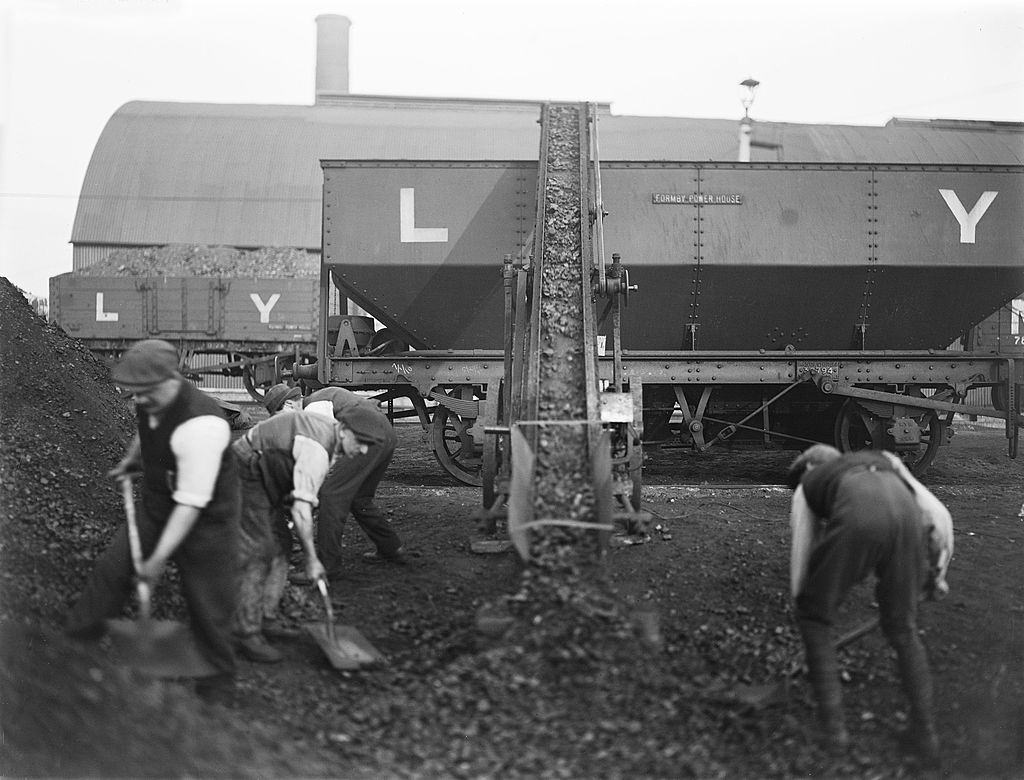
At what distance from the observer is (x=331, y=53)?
27625 millimetres

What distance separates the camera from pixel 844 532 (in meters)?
3.53

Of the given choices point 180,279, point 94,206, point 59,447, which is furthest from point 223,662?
point 94,206

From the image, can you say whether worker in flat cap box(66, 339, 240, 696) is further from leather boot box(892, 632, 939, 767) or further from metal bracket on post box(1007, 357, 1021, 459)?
metal bracket on post box(1007, 357, 1021, 459)

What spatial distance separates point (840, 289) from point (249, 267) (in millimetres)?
12280

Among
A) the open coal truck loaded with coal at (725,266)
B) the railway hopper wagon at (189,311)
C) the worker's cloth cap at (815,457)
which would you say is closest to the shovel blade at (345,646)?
the worker's cloth cap at (815,457)

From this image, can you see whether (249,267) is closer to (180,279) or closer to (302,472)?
(180,279)

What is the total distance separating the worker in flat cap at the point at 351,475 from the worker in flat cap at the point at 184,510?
1.76 metres

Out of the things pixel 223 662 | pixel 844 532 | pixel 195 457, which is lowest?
pixel 223 662

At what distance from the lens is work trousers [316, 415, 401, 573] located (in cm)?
577

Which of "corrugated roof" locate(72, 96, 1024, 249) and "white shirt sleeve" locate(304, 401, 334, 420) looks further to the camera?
"corrugated roof" locate(72, 96, 1024, 249)

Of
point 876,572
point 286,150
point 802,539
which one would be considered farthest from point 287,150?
point 876,572

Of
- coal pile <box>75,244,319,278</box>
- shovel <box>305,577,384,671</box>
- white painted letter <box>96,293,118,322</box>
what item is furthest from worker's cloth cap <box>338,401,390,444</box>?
white painted letter <box>96,293,118,322</box>

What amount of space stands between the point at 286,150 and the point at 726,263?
17487 millimetres

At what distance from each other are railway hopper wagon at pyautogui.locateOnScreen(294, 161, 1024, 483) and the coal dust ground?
2531 mm
